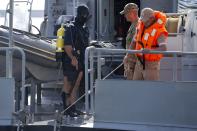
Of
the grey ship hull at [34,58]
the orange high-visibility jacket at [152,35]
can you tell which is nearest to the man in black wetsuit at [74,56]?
the grey ship hull at [34,58]

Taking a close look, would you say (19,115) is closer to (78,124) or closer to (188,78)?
(78,124)

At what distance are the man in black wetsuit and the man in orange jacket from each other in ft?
2.47

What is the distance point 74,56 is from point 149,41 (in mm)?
962

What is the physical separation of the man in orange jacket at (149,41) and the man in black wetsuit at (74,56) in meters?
0.75

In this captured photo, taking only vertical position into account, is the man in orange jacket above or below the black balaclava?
below

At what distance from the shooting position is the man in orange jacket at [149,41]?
5434mm

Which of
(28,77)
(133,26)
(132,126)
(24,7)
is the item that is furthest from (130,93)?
(24,7)

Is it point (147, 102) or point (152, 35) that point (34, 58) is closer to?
point (152, 35)

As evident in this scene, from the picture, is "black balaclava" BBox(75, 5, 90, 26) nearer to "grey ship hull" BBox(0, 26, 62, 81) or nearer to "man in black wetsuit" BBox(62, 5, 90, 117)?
"man in black wetsuit" BBox(62, 5, 90, 117)

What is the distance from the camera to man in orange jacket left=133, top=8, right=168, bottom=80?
214 inches

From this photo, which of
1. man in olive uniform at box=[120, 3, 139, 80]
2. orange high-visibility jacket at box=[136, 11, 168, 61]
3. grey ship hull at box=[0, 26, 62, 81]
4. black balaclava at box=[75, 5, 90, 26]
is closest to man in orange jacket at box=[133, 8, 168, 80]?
orange high-visibility jacket at box=[136, 11, 168, 61]

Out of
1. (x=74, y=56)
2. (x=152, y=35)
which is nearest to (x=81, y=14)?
(x=74, y=56)

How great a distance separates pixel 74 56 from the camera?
595cm

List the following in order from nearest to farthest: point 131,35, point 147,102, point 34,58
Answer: point 147,102 < point 131,35 < point 34,58
